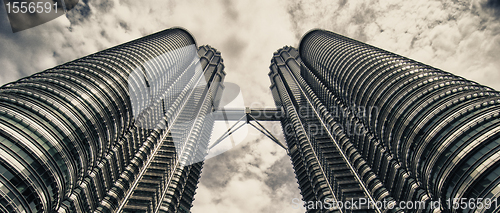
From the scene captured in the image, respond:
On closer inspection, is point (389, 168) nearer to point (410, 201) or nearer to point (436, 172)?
point (410, 201)

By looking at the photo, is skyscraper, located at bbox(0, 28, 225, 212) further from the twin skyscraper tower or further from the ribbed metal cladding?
the ribbed metal cladding

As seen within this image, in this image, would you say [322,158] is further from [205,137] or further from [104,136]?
[104,136]

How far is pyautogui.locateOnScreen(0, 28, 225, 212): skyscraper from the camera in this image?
3244cm

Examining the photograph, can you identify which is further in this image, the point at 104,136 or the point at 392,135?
the point at 392,135

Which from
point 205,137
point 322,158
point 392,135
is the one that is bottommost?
point 392,135

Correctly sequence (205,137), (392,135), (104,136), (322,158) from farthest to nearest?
1. (205,137)
2. (322,158)
3. (392,135)
4. (104,136)

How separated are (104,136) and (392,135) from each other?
201ft

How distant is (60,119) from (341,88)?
75.8 metres

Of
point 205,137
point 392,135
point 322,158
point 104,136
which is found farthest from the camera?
point 205,137

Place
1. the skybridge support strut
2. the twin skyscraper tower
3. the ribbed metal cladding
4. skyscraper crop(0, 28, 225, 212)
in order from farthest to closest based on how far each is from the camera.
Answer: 1. the skybridge support strut
2. the ribbed metal cladding
3. the twin skyscraper tower
4. skyscraper crop(0, 28, 225, 212)

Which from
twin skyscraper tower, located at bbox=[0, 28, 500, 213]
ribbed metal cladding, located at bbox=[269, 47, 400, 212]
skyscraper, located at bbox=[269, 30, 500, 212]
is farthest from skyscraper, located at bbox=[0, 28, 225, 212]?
skyscraper, located at bbox=[269, 30, 500, 212]

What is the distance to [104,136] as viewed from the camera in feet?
156

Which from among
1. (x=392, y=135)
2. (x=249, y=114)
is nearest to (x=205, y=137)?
(x=249, y=114)

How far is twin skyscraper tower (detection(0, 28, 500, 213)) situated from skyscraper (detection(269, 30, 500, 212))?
0.23 meters
